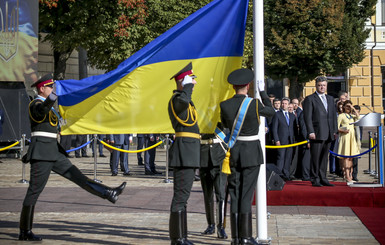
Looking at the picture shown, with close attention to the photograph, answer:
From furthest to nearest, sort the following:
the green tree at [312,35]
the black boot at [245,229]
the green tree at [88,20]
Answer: the green tree at [312,35] → the green tree at [88,20] → the black boot at [245,229]

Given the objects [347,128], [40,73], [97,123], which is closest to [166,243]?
[97,123]

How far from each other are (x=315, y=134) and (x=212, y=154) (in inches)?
162

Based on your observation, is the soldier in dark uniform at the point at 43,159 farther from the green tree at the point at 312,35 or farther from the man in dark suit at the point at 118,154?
→ the green tree at the point at 312,35

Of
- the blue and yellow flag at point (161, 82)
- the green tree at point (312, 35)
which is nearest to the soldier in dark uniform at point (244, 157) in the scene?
the blue and yellow flag at point (161, 82)

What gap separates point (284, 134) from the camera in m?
15.7

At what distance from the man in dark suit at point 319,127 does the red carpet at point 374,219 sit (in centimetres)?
155

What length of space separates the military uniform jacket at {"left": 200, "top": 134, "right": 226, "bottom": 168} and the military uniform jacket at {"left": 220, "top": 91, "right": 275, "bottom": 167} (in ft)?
3.81

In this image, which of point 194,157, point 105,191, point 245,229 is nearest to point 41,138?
point 105,191

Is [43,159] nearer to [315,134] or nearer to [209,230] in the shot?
[209,230]

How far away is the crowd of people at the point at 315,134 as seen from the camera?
12727mm

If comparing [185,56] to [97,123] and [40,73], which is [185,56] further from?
[40,73]

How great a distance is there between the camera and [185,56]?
9.29m

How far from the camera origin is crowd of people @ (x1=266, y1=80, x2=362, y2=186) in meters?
12.7

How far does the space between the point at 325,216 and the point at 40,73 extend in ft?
82.9
